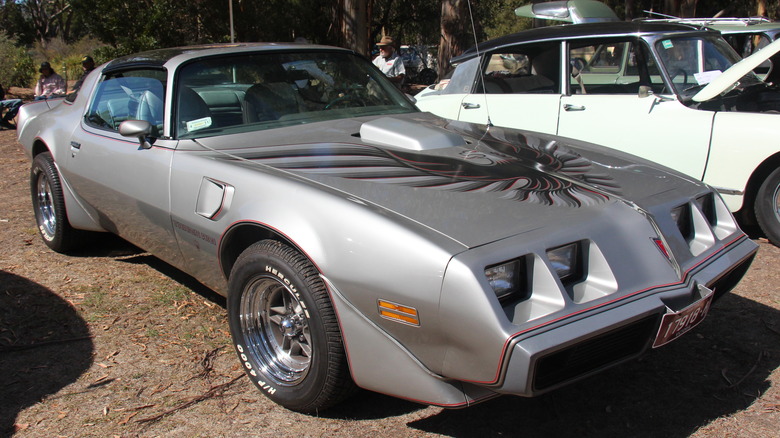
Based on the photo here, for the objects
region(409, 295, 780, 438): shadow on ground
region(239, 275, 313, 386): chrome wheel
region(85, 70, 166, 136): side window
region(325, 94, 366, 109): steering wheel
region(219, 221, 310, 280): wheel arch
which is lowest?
region(409, 295, 780, 438): shadow on ground

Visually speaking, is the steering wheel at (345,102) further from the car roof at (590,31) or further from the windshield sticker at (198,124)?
the car roof at (590,31)

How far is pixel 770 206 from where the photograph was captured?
16.0 feet

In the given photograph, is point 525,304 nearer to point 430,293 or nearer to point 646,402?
point 430,293

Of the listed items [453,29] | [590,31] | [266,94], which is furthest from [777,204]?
[453,29]

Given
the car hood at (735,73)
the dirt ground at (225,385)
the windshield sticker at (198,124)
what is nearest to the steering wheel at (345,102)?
the windshield sticker at (198,124)

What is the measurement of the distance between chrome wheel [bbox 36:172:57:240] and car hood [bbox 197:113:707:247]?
2153 millimetres

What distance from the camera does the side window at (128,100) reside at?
12.7 ft

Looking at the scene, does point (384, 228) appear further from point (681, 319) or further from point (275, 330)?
point (681, 319)

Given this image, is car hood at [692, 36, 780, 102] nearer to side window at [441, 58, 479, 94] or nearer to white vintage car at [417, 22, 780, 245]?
white vintage car at [417, 22, 780, 245]

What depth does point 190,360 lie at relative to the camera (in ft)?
11.0

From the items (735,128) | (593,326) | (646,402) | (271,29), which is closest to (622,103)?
(735,128)

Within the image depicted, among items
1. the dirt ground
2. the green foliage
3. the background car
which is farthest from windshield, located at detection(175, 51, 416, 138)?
the green foliage

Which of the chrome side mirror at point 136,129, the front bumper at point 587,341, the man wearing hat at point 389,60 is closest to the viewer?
the front bumper at point 587,341

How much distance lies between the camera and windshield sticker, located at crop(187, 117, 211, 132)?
354cm
